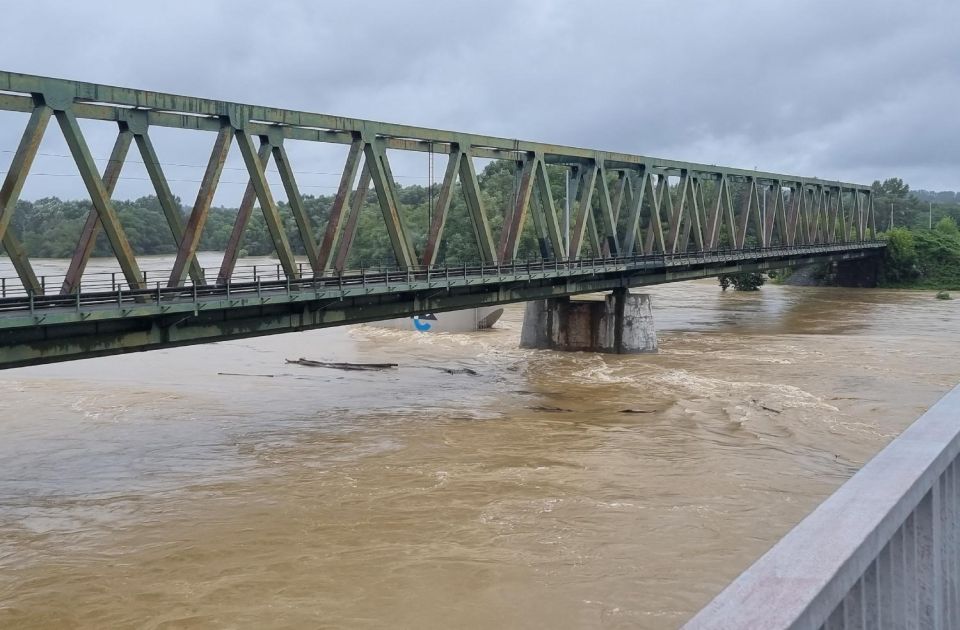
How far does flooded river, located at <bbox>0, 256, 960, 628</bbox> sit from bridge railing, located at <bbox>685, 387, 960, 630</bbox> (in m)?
7.65

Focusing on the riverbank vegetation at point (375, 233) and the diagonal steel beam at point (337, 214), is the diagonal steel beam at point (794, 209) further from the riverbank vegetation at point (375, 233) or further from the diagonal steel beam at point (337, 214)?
Answer: the diagonal steel beam at point (337, 214)

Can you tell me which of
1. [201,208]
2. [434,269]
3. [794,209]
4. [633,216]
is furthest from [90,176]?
[794,209]

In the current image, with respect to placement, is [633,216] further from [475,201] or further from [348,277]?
[348,277]

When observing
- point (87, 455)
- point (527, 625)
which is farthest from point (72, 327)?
point (527, 625)

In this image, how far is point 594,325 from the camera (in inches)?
1580

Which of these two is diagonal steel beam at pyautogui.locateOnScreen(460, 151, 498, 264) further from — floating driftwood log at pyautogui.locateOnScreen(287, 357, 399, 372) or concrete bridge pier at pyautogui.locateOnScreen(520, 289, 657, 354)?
concrete bridge pier at pyautogui.locateOnScreen(520, 289, 657, 354)

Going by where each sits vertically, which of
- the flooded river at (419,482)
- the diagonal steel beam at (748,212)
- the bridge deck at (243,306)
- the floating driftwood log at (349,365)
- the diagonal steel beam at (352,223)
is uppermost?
the diagonal steel beam at (748,212)

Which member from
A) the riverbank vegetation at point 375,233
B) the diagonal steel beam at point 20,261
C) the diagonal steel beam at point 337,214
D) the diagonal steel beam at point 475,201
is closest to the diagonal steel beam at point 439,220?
the diagonal steel beam at point 475,201

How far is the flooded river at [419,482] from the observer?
12375mm

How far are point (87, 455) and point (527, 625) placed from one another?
13.6 meters

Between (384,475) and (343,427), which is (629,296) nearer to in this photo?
(343,427)

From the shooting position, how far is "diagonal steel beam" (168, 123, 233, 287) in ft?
62.4

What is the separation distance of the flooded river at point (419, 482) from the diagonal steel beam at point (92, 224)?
427 cm

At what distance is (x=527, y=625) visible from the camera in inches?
447
